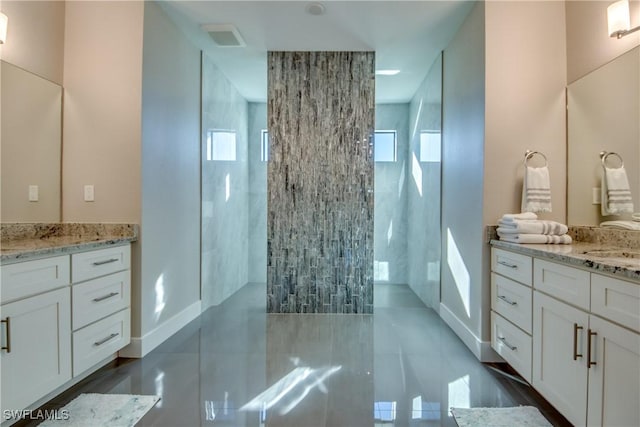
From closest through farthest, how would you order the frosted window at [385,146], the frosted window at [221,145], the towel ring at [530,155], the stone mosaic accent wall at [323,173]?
the towel ring at [530,155], the stone mosaic accent wall at [323,173], the frosted window at [221,145], the frosted window at [385,146]

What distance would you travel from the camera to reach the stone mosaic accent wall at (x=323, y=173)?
3588mm

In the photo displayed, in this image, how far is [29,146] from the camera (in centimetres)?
229

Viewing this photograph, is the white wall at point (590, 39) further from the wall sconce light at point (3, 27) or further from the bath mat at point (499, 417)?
the wall sconce light at point (3, 27)

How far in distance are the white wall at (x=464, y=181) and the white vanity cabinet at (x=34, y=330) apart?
2566mm

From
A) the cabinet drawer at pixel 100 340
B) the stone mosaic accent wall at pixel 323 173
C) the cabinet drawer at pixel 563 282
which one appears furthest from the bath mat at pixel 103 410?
the cabinet drawer at pixel 563 282

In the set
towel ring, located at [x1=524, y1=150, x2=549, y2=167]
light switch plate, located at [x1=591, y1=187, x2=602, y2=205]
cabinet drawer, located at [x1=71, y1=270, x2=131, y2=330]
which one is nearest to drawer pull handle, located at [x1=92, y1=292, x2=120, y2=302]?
cabinet drawer, located at [x1=71, y1=270, x2=131, y2=330]

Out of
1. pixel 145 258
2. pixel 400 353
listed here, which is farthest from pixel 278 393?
pixel 145 258

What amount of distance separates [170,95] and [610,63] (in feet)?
10.2

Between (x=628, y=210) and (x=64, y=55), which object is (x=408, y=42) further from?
(x=64, y=55)

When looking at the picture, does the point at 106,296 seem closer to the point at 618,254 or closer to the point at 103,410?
the point at 103,410

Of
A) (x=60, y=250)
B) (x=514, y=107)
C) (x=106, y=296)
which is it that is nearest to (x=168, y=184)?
(x=106, y=296)

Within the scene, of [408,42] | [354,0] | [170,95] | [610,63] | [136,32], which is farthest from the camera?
[408,42]

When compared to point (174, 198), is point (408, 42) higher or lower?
higher

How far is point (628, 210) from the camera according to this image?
2029mm
